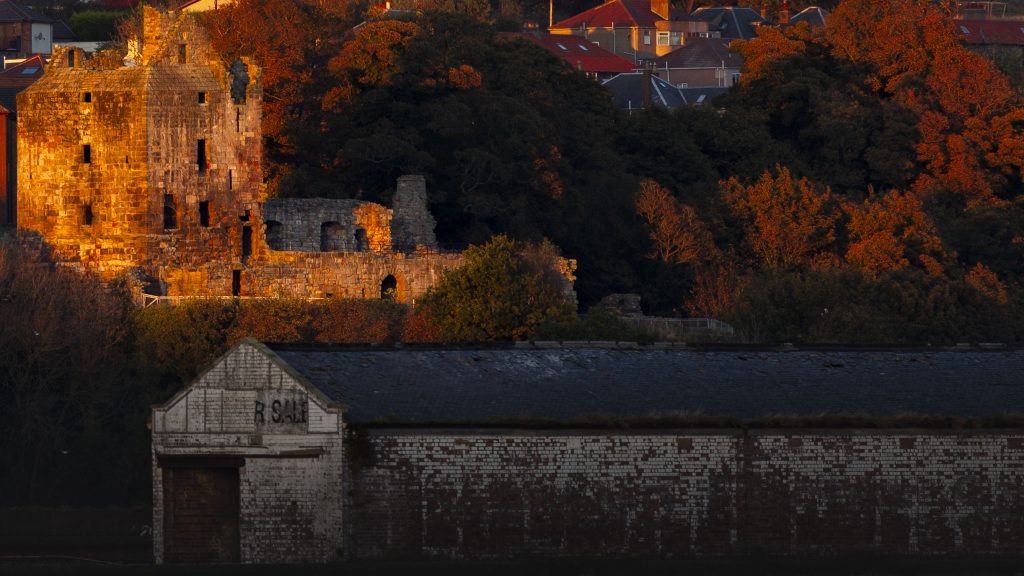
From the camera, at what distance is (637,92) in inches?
3772

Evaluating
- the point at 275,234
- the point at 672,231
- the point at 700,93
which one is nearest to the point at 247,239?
the point at 275,234

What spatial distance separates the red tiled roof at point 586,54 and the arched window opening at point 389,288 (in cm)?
4068

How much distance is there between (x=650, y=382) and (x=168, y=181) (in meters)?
23.3

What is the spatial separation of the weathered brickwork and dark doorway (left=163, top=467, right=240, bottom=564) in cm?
6

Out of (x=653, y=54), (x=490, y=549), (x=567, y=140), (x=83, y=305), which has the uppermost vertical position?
(x=653, y=54)

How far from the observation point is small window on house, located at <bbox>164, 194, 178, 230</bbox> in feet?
202

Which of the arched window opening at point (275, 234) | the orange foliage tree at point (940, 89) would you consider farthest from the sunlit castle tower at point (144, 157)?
the orange foliage tree at point (940, 89)

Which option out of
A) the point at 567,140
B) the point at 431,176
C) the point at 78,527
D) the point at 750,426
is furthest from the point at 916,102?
the point at 750,426

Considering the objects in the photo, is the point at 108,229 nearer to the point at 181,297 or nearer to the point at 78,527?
the point at 181,297

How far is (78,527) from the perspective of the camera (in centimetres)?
4747

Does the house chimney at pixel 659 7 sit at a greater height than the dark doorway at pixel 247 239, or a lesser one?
greater

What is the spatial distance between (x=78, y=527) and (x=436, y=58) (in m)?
23.0

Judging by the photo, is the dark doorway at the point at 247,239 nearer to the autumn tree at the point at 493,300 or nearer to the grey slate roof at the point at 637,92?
the autumn tree at the point at 493,300

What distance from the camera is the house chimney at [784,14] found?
11078 centimetres
